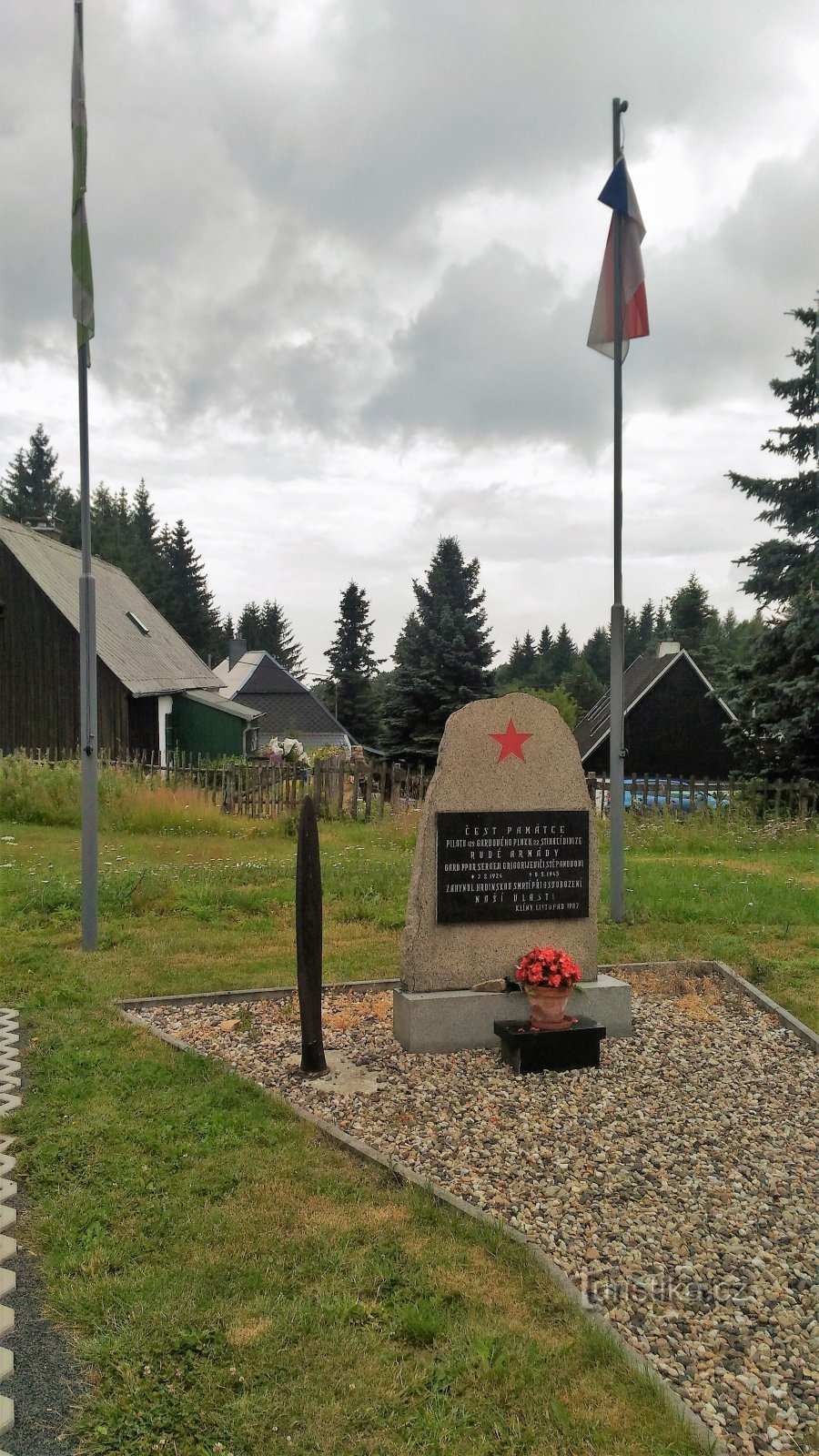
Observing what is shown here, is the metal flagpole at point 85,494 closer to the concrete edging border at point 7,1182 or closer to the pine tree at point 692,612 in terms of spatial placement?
the concrete edging border at point 7,1182

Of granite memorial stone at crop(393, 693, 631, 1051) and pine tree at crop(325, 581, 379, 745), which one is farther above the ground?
pine tree at crop(325, 581, 379, 745)

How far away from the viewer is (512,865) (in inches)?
237

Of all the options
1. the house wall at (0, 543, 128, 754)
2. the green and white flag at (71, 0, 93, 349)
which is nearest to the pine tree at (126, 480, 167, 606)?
the house wall at (0, 543, 128, 754)

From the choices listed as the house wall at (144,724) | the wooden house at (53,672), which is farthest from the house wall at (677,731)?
the wooden house at (53,672)

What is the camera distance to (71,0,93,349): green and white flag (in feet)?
24.7

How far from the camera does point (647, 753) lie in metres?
33.3

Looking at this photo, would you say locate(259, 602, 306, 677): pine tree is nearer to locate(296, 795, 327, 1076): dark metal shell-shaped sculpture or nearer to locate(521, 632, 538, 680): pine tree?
locate(521, 632, 538, 680): pine tree

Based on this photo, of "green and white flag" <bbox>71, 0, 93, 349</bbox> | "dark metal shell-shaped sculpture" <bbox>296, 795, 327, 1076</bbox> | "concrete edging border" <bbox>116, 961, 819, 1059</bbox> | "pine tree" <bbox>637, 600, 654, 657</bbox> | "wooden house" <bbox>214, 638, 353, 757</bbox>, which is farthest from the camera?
"pine tree" <bbox>637, 600, 654, 657</bbox>

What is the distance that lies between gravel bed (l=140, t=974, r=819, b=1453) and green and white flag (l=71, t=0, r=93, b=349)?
5.54 meters

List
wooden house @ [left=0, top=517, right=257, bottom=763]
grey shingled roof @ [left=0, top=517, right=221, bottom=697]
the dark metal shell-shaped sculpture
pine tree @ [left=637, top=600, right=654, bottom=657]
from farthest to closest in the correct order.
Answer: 1. pine tree @ [left=637, top=600, right=654, bottom=657]
2. grey shingled roof @ [left=0, top=517, right=221, bottom=697]
3. wooden house @ [left=0, top=517, right=257, bottom=763]
4. the dark metal shell-shaped sculpture

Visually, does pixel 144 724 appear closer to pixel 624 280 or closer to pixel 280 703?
pixel 624 280

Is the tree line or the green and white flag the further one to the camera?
the tree line

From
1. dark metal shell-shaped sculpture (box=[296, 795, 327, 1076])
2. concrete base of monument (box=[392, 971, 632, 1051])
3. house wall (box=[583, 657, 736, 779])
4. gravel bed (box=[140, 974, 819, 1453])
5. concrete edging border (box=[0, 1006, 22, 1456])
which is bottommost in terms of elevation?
gravel bed (box=[140, 974, 819, 1453])

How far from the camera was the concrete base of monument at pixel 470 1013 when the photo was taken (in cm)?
564
